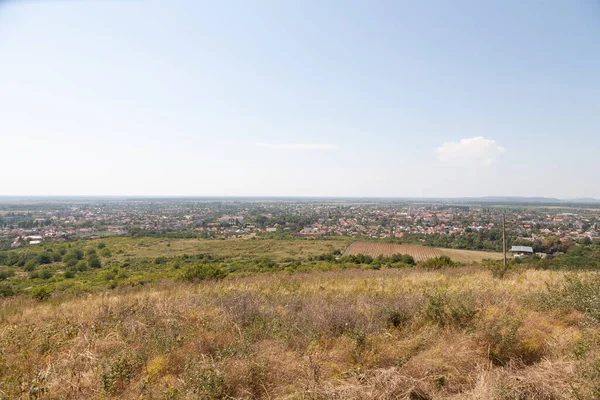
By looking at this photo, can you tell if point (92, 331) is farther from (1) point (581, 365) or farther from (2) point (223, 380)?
(1) point (581, 365)

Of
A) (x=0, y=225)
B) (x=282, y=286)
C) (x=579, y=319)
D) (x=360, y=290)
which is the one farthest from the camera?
(x=0, y=225)

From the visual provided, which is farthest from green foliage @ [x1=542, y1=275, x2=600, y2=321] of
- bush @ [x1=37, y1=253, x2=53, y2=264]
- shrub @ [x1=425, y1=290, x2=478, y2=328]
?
bush @ [x1=37, y1=253, x2=53, y2=264]

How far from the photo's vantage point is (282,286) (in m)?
10.8

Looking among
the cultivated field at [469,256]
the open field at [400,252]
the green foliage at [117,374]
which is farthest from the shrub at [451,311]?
the open field at [400,252]

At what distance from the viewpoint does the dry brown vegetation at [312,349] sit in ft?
11.9

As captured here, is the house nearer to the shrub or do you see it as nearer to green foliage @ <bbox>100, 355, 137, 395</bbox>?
the shrub

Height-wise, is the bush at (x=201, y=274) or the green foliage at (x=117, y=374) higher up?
the green foliage at (x=117, y=374)

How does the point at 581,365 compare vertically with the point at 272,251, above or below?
above

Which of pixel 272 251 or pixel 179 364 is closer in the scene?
pixel 179 364

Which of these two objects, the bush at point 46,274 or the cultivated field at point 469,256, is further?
the cultivated field at point 469,256

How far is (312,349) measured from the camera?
16.1ft

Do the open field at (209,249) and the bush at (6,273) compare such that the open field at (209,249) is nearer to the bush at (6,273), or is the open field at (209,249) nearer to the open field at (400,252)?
the open field at (400,252)

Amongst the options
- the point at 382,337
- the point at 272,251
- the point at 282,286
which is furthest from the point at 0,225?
the point at 382,337

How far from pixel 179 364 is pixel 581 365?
556cm
